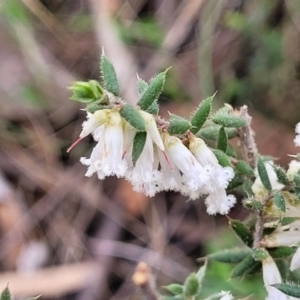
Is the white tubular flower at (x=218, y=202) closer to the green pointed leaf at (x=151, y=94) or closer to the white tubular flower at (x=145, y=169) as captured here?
the white tubular flower at (x=145, y=169)

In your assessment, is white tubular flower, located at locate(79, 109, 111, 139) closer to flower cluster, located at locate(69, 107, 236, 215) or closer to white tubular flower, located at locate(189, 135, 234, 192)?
flower cluster, located at locate(69, 107, 236, 215)

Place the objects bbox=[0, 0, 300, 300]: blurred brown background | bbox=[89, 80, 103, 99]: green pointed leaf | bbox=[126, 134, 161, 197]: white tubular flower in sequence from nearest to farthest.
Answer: bbox=[89, 80, 103, 99]: green pointed leaf
bbox=[126, 134, 161, 197]: white tubular flower
bbox=[0, 0, 300, 300]: blurred brown background

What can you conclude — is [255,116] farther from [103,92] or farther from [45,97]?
[103,92]

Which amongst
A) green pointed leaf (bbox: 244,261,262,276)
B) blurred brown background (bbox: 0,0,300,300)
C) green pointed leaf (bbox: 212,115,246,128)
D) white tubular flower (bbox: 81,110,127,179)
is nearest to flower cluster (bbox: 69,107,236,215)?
white tubular flower (bbox: 81,110,127,179)

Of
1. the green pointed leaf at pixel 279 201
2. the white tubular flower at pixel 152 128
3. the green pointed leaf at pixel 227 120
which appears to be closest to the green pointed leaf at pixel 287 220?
the green pointed leaf at pixel 279 201

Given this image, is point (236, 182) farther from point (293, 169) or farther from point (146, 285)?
point (146, 285)

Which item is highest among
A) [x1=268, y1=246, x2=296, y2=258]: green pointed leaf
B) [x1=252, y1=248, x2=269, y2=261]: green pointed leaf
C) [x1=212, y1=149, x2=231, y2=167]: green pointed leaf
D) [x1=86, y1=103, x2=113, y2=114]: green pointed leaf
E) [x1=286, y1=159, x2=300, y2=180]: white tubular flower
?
[x1=286, y1=159, x2=300, y2=180]: white tubular flower

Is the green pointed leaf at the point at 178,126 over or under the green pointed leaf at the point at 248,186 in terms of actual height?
over

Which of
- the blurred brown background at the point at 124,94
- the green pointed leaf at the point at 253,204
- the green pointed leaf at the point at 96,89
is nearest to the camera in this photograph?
the green pointed leaf at the point at 96,89
